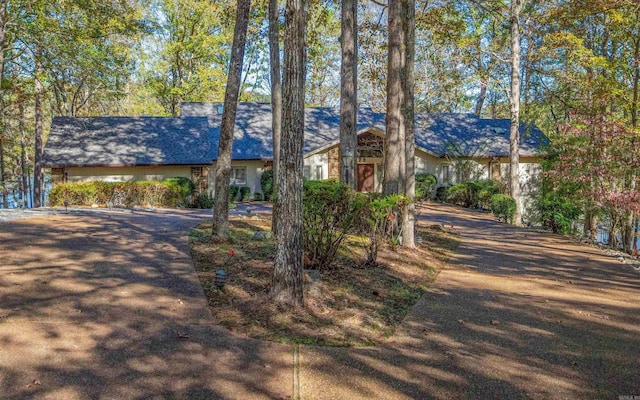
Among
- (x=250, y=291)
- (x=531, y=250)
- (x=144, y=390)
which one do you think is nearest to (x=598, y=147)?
(x=531, y=250)

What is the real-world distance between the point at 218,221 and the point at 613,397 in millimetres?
7266

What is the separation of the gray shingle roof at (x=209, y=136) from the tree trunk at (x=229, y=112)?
1417cm

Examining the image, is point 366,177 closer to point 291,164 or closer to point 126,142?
point 126,142

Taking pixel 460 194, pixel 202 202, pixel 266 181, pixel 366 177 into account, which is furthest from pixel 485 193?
pixel 202 202

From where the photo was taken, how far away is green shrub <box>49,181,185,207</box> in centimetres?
1842

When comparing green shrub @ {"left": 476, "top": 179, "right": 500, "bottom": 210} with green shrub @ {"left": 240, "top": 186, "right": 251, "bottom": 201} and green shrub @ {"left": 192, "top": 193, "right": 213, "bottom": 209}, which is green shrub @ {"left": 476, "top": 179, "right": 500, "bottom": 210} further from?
green shrub @ {"left": 192, "top": 193, "right": 213, "bottom": 209}

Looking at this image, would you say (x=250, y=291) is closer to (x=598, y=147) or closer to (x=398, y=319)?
(x=398, y=319)

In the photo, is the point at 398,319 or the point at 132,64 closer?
the point at 398,319

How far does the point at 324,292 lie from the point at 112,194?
49.0 feet

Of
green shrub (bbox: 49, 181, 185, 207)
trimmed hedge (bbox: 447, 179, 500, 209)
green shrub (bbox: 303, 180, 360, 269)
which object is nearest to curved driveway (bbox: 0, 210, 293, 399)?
green shrub (bbox: 303, 180, 360, 269)

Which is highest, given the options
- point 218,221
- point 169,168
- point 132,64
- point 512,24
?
point 132,64

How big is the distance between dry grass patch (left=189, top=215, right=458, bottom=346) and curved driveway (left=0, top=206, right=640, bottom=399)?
0.26 m

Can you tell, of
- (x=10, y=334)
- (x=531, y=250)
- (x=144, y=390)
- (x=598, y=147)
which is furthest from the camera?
(x=598, y=147)

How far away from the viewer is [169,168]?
75.2 ft
